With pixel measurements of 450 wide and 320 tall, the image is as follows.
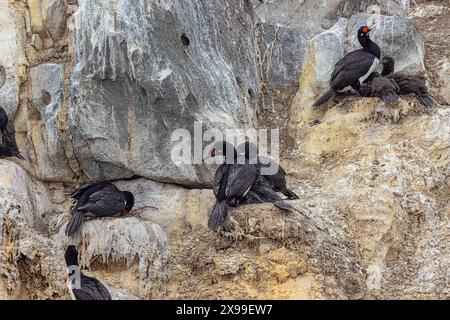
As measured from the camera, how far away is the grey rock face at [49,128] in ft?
46.8

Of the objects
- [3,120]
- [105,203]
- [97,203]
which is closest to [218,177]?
[105,203]

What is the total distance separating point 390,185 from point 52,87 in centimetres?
529

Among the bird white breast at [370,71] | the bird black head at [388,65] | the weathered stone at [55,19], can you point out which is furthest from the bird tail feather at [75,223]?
the bird black head at [388,65]

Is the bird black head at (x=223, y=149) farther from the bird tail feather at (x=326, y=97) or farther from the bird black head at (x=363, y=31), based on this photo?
the bird black head at (x=363, y=31)

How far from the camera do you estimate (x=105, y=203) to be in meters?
13.1

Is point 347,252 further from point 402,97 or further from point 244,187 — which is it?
point 402,97

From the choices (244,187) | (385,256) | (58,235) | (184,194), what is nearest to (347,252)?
(385,256)

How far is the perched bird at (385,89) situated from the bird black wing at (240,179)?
2.61 meters

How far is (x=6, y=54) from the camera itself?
14914 millimetres

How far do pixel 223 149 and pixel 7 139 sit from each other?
3.18 meters

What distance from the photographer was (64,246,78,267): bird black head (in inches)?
466

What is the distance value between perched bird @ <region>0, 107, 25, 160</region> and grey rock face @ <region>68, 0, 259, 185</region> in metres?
0.86

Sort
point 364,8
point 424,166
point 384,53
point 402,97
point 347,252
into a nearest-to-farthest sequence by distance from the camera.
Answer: point 347,252 < point 424,166 < point 402,97 < point 384,53 < point 364,8

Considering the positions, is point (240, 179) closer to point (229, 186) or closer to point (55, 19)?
point (229, 186)
